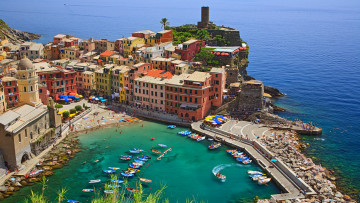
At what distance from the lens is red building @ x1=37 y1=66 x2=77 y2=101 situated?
3034 inches

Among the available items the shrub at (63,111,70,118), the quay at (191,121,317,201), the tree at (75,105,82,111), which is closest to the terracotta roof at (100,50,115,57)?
the tree at (75,105,82,111)

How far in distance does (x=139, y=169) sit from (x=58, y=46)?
61416 millimetres

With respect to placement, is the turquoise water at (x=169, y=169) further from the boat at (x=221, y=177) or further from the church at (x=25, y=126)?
the church at (x=25, y=126)

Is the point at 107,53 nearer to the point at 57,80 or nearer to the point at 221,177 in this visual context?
the point at 57,80

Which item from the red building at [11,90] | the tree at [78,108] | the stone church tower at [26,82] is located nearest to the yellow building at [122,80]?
the tree at [78,108]

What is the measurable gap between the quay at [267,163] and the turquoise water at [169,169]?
1605mm

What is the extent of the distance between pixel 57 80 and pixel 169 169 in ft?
126

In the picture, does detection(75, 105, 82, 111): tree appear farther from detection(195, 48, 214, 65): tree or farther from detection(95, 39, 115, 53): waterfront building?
detection(195, 48, 214, 65): tree

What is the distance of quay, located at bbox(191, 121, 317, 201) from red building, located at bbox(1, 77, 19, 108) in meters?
34.3

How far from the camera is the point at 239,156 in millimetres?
57812

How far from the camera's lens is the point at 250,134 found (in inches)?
2569

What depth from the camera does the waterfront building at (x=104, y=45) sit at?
99.2m

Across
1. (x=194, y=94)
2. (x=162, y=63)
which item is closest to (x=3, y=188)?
(x=194, y=94)

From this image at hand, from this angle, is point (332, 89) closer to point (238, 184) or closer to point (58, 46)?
point (238, 184)
